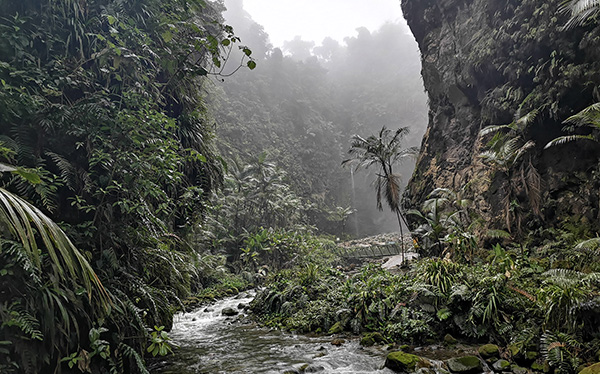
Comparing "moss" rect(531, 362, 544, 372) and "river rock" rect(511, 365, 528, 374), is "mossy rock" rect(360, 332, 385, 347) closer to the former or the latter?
"river rock" rect(511, 365, 528, 374)

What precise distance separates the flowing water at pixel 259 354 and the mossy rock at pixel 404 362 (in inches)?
4.9

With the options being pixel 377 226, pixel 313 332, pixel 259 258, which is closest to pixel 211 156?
pixel 313 332

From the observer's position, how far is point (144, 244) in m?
3.94

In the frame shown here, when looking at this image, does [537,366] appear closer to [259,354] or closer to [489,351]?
[489,351]

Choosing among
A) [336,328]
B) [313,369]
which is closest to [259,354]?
[313,369]

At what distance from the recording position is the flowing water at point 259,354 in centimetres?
470

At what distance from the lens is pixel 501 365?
4012 mm

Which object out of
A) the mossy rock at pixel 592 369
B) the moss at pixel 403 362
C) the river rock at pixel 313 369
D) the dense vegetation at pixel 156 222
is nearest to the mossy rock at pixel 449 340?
the dense vegetation at pixel 156 222

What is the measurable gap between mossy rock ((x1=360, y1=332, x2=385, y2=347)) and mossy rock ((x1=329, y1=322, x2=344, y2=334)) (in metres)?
0.80

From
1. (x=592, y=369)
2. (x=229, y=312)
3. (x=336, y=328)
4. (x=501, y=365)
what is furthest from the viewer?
(x=229, y=312)

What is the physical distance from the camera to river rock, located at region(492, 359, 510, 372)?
3979 millimetres

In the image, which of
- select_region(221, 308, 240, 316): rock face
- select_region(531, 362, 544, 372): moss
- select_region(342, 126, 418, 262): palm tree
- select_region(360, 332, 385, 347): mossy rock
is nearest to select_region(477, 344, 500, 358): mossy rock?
select_region(531, 362, 544, 372): moss

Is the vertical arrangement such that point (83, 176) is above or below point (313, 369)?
above

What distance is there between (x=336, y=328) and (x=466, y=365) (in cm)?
272
